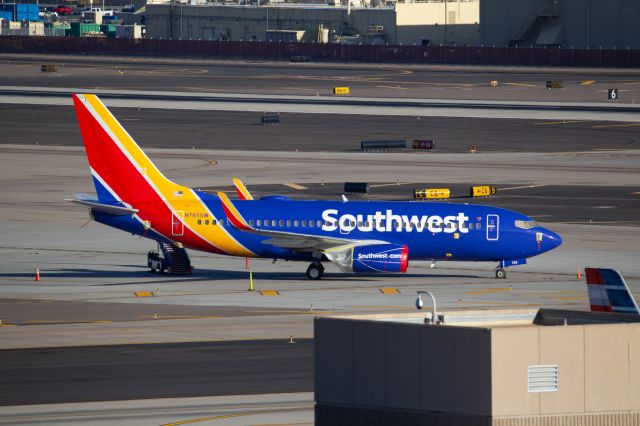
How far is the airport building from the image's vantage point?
98.4 feet

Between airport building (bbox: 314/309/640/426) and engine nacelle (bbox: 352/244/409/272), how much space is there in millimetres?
35283

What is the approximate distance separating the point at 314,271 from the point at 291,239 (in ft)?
8.29

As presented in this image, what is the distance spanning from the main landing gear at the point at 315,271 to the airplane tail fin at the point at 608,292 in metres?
33.6

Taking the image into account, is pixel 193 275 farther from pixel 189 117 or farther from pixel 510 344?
pixel 189 117

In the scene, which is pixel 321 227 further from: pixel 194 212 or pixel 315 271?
pixel 194 212

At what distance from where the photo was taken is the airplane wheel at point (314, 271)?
70.1m

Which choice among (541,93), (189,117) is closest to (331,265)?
(189,117)

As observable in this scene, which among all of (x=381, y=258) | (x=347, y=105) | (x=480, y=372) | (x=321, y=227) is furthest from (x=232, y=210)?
(x=347, y=105)

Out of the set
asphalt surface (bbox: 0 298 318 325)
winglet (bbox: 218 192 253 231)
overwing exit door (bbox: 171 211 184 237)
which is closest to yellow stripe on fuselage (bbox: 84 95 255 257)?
overwing exit door (bbox: 171 211 184 237)

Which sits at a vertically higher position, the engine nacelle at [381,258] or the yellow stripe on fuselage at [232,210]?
the yellow stripe on fuselage at [232,210]

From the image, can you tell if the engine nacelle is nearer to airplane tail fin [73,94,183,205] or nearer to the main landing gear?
the main landing gear

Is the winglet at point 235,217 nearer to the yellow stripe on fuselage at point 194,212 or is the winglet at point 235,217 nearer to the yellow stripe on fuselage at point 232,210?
the yellow stripe on fuselage at point 232,210

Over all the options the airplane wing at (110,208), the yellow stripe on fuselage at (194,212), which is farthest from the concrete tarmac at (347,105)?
the airplane wing at (110,208)

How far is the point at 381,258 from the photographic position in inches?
2675
